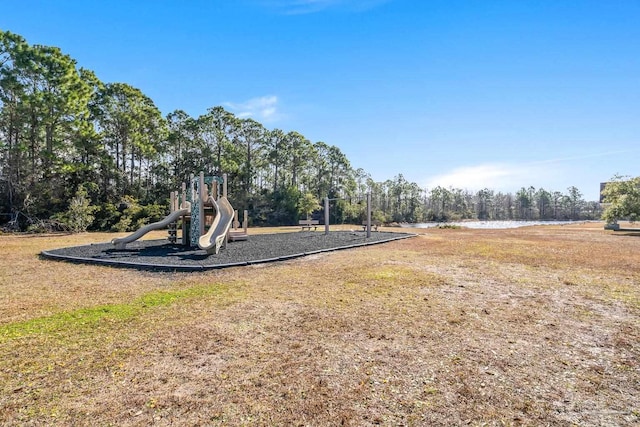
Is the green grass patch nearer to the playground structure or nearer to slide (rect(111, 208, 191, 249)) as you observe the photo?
the playground structure

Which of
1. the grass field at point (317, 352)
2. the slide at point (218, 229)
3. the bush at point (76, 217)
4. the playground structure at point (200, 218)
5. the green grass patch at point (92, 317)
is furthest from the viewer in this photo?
the bush at point (76, 217)

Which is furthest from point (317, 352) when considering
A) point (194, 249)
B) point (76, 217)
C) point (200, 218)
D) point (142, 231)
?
point (76, 217)

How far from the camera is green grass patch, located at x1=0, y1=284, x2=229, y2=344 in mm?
3867

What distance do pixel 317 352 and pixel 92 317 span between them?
333 cm

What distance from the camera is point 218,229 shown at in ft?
36.4

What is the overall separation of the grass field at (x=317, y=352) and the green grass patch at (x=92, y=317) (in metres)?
0.03

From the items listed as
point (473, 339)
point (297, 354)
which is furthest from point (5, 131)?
point (473, 339)

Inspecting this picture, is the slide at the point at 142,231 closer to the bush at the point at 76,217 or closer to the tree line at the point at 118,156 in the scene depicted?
the tree line at the point at 118,156

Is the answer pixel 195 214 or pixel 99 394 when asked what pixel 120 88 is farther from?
pixel 99 394

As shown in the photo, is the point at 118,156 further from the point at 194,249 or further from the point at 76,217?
the point at 194,249

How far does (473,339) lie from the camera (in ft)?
12.3

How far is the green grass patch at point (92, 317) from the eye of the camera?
3867mm

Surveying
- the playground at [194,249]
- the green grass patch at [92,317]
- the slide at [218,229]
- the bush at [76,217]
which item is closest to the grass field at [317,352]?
the green grass patch at [92,317]

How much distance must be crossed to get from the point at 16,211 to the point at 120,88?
43.8ft
